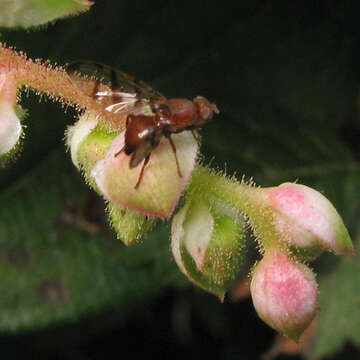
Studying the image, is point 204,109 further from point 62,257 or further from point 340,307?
point 340,307

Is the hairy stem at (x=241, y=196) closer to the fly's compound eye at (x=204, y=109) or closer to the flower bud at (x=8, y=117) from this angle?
the fly's compound eye at (x=204, y=109)

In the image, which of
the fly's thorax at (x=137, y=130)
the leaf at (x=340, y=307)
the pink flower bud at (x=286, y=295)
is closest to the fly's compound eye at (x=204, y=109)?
the fly's thorax at (x=137, y=130)

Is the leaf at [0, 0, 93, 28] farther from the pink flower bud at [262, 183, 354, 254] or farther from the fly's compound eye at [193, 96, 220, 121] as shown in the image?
the pink flower bud at [262, 183, 354, 254]

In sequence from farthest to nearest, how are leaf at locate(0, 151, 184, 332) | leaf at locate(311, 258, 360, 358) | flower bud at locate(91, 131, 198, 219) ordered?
leaf at locate(311, 258, 360, 358) → leaf at locate(0, 151, 184, 332) → flower bud at locate(91, 131, 198, 219)

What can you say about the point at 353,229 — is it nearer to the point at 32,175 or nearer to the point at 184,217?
the point at 32,175

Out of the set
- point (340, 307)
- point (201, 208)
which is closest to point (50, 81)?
point (201, 208)

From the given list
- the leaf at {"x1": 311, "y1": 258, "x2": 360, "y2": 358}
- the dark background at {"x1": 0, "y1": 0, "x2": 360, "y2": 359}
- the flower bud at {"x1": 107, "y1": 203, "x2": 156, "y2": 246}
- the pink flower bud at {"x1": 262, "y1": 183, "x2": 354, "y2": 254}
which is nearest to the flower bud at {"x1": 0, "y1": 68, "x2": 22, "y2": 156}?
the flower bud at {"x1": 107, "y1": 203, "x2": 156, "y2": 246}
